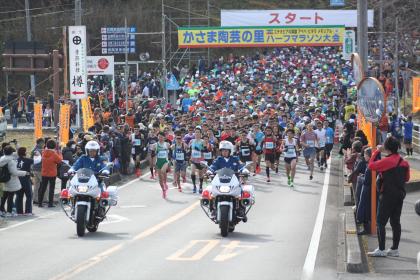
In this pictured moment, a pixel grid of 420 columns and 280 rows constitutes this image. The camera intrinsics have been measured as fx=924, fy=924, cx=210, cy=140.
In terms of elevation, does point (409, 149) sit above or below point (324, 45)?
below

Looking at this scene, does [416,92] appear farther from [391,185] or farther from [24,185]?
[391,185]

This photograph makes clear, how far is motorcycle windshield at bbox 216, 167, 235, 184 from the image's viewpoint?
1619cm

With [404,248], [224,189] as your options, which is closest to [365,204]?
[404,248]

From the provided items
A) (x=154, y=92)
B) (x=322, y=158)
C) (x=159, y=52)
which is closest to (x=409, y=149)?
(x=322, y=158)

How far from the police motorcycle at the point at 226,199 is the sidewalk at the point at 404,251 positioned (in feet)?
7.74

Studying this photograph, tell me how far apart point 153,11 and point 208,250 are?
5580 centimetres

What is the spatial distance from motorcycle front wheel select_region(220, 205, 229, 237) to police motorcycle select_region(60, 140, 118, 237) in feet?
7.03

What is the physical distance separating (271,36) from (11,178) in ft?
128

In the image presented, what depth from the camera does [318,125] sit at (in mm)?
29359

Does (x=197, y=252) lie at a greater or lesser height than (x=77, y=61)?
lesser

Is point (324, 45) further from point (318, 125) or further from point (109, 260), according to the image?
point (109, 260)

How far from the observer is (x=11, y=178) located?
1956 cm

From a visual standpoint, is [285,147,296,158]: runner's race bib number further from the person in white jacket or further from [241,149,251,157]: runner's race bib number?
the person in white jacket

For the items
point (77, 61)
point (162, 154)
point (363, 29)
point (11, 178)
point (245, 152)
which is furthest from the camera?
point (77, 61)
